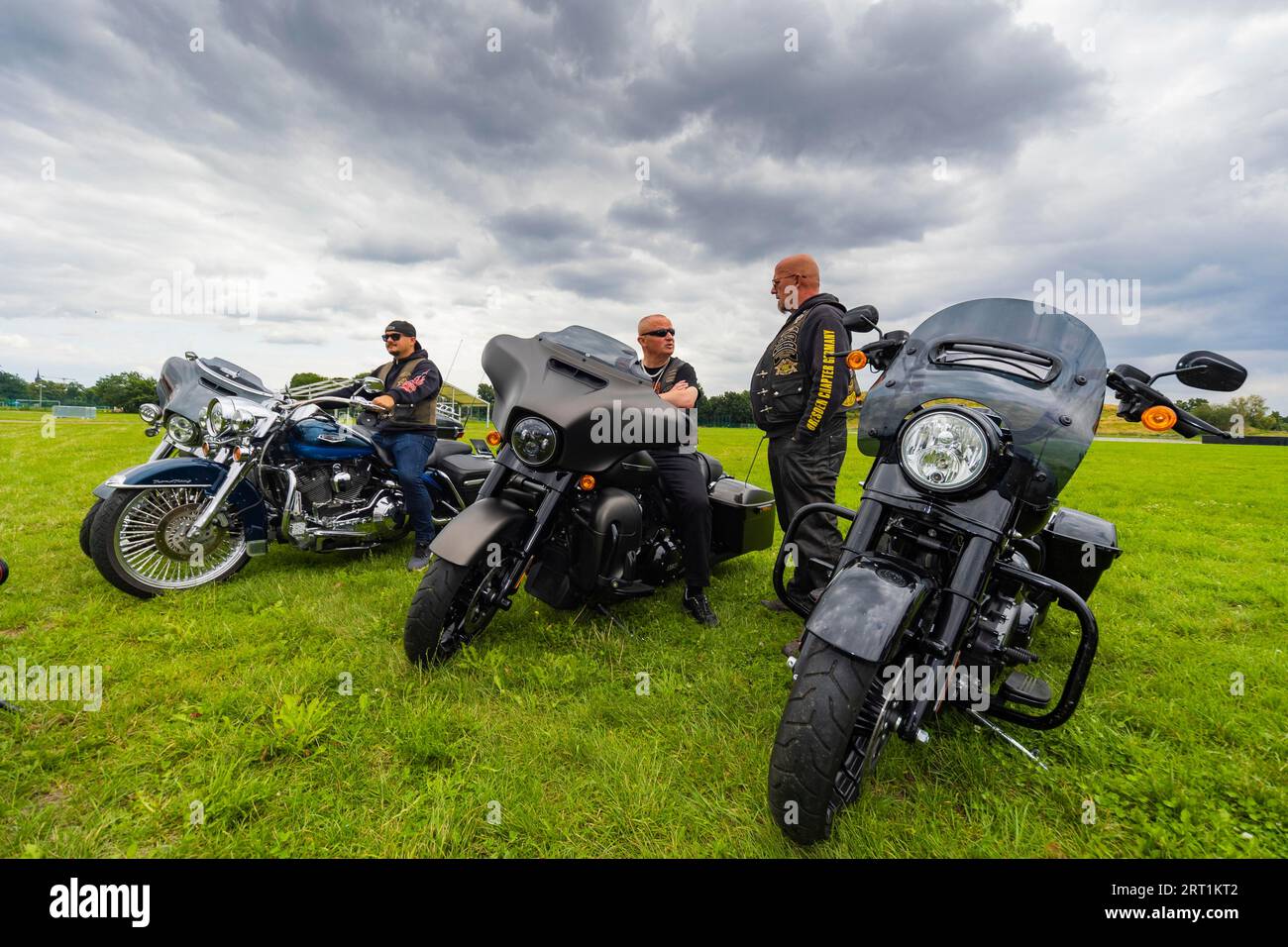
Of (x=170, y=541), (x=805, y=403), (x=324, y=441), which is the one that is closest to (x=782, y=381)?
(x=805, y=403)

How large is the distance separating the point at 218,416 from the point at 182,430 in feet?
1.49

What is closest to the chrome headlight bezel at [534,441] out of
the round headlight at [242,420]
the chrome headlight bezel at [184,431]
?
the round headlight at [242,420]

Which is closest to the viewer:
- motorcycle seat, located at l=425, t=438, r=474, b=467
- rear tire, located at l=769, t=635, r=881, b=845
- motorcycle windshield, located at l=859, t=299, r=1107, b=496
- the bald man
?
rear tire, located at l=769, t=635, r=881, b=845

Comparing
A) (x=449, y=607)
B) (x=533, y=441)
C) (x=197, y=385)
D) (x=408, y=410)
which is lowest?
(x=449, y=607)

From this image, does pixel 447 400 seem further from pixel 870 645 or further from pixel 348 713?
pixel 870 645

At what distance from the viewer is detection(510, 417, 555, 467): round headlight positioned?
256cm

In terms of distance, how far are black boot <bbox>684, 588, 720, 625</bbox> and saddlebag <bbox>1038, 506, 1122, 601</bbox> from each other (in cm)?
182

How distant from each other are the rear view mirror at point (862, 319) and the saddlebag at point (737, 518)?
71.9 inches

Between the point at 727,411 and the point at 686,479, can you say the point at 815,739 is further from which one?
the point at 727,411

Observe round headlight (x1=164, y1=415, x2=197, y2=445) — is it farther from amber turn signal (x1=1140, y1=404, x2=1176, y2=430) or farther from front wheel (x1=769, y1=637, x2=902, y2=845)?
amber turn signal (x1=1140, y1=404, x2=1176, y2=430)

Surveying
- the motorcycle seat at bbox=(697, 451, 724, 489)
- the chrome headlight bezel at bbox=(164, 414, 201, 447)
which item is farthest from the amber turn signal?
the chrome headlight bezel at bbox=(164, 414, 201, 447)

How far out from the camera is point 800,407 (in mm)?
3428

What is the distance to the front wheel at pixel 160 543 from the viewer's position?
132 inches

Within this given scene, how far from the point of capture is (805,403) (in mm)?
3373
